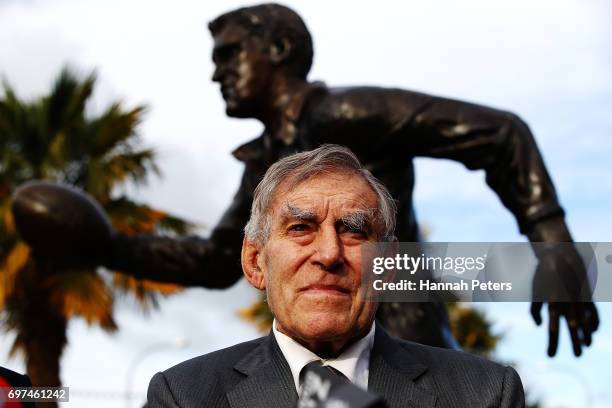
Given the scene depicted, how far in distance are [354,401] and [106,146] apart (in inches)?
516

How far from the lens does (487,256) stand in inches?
Answer: 124

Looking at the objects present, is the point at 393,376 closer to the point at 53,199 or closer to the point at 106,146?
the point at 53,199

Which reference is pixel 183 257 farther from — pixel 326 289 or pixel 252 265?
pixel 326 289

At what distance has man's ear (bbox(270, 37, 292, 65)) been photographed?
176 inches

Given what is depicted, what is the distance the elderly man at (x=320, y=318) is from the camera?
2.22 m

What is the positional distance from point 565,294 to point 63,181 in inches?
419

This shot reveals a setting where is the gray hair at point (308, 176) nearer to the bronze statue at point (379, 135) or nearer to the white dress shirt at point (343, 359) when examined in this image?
the white dress shirt at point (343, 359)

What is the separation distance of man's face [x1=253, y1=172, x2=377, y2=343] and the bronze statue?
1564 mm

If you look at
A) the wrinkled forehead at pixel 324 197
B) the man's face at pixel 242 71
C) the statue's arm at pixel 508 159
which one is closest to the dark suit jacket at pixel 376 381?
the wrinkled forehead at pixel 324 197

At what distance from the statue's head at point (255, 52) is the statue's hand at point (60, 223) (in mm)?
900

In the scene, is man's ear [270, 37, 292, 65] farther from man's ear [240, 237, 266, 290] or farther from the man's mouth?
the man's mouth

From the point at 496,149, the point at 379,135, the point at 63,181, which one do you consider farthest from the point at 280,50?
the point at 63,181

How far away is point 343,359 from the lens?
2273 millimetres

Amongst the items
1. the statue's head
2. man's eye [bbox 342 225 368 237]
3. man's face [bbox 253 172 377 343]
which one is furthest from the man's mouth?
the statue's head
